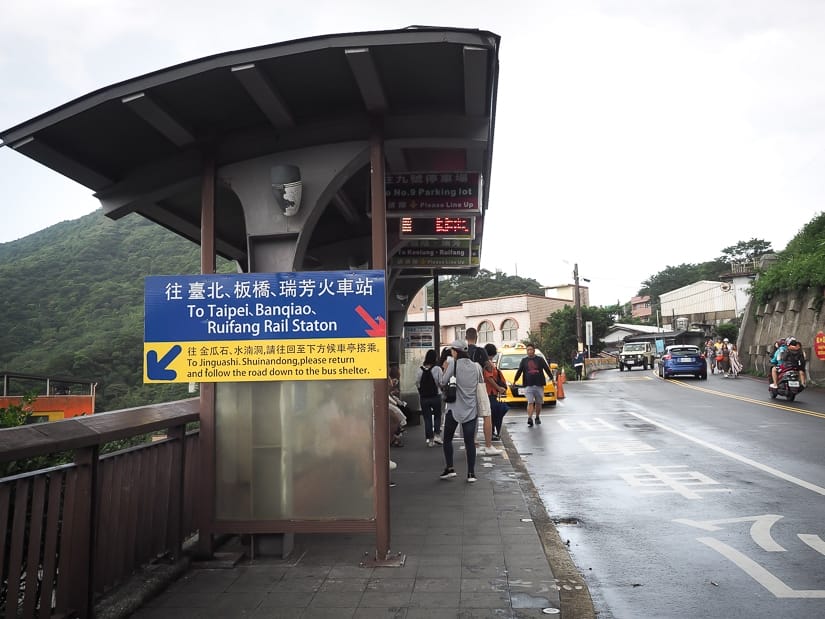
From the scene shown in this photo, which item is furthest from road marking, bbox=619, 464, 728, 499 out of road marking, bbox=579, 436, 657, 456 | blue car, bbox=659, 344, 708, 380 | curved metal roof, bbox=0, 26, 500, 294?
blue car, bbox=659, 344, 708, 380

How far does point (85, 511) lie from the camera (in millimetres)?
4000

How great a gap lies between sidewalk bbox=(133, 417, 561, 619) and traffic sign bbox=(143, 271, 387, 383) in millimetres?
1516

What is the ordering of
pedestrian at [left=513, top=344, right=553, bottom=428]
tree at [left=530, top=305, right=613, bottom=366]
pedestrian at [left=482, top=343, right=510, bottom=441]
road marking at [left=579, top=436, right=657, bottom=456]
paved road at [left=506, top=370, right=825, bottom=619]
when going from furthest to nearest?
tree at [left=530, top=305, right=613, bottom=366]
pedestrian at [left=513, top=344, right=553, bottom=428]
pedestrian at [left=482, top=343, right=510, bottom=441]
road marking at [left=579, top=436, right=657, bottom=456]
paved road at [left=506, top=370, right=825, bottom=619]

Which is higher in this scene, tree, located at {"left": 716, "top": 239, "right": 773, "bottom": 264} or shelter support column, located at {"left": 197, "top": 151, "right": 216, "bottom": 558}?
tree, located at {"left": 716, "top": 239, "right": 773, "bottom": 264}

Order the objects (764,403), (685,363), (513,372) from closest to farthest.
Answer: (764,403), (513,372), (685,363)

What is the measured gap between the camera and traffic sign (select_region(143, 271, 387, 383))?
525 cm

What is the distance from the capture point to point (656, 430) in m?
13.0

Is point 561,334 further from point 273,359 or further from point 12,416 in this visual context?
point 12,416

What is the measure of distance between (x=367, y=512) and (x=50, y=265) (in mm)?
71110

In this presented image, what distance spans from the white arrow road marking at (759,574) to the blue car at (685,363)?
2559 centimetres

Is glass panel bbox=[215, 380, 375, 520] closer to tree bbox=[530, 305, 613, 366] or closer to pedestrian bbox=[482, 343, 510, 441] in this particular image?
pedestrian bbox=[482, 343, 510, 441]

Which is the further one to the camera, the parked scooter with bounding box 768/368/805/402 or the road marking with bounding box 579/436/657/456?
the parked scooter with bounding box 768/368/805/402

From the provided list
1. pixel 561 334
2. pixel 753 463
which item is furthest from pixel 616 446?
pixel 561 334

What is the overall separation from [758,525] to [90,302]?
63.1m
